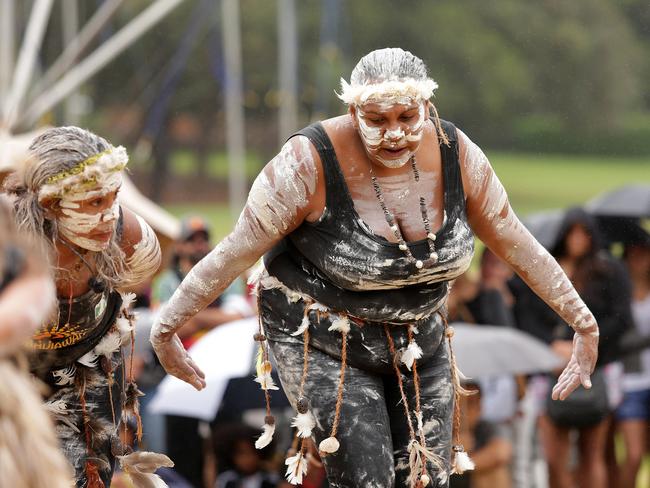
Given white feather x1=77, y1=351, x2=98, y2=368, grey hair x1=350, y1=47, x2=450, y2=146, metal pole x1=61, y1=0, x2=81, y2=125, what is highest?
metal pole x1=61, y1=0, x2=81, y2=125

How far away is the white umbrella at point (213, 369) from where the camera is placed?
7.32 m

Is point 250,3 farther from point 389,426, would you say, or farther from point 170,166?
point 389,426

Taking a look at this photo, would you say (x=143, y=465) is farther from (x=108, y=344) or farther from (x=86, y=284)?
(x=86, y=284)

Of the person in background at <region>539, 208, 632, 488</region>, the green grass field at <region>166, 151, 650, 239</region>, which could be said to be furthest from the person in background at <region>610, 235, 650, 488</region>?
the green grass field at <region>166, 151, 650, 239</region>

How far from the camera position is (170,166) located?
32.0 m

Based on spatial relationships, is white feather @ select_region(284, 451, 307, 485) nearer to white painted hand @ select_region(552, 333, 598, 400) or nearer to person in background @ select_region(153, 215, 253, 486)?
white painted hand @ select_region(552, 333, 598, 400)

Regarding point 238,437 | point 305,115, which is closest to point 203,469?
point 238,437

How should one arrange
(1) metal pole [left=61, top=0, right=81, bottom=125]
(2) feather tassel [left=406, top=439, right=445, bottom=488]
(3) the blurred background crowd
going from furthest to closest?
(1) metal pole [left=61, top=0, right=81, bottom=125]
(3) the blurred background crowd
(2) feather tassel [left=406, top=439, right=445, bottom=488]

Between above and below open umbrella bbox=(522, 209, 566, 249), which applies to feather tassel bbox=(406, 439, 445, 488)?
below

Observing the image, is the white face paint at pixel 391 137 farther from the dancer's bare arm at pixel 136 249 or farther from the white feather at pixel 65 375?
the white feather at pixel 65 375

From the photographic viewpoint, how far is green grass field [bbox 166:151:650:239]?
25.1 m

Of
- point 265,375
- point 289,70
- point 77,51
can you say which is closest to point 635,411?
point 265,375

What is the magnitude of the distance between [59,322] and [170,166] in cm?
2752

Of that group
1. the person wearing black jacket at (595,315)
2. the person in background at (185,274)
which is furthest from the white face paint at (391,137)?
the person in background at (185,274)
